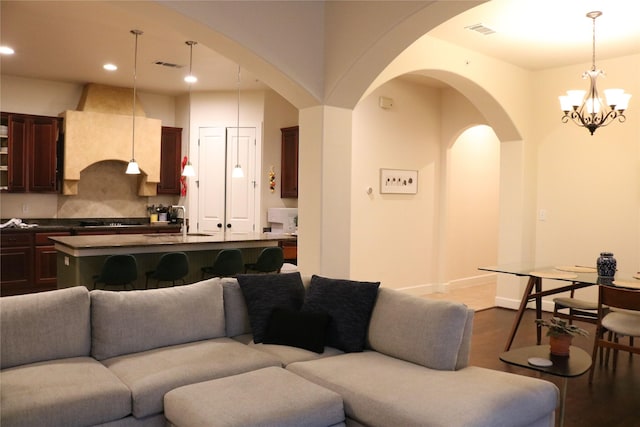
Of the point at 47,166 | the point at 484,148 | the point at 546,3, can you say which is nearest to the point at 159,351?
the point at 546,3

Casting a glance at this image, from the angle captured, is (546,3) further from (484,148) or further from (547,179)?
(484,148)

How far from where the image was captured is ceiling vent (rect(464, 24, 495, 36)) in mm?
4898

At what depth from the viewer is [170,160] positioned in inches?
337

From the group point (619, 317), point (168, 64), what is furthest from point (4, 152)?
point (619, 317)

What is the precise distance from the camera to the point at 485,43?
5.48 metres

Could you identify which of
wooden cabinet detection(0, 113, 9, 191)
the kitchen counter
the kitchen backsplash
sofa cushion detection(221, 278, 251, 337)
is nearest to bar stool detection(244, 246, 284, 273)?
the kitchen counter

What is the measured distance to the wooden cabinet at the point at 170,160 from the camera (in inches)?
335

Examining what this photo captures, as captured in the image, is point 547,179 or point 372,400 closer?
point 372,400

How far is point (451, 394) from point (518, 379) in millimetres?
464

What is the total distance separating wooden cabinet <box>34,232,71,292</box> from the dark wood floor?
5.65 m

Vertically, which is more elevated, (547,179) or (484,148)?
(484,148)

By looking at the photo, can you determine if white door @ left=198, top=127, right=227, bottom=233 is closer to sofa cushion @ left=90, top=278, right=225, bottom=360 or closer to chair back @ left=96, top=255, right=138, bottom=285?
chair back @ left=96, top=255, right=138, bottom=285

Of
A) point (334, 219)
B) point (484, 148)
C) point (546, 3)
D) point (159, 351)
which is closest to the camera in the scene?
point (159, 351)

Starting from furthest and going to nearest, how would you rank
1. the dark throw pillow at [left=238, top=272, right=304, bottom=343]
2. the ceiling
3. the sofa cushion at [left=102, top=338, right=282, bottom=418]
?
the ceiling < the dark throw pillow at [left=238, top=272, right=304, bottom=343] < the sofa cushion at [left=102, top=338, right=282, bottom=418]
